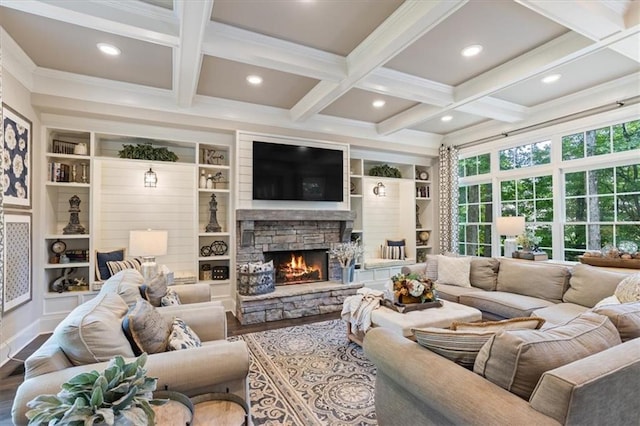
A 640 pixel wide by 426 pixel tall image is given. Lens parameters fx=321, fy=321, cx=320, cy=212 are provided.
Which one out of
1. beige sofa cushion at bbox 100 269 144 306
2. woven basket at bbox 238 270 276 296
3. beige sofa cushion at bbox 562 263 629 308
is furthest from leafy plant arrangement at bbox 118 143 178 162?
beige sofa cushion at bbox 562 263 629 308

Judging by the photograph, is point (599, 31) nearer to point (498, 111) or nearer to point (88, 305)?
Result: point (498, 111)

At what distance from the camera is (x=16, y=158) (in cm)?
325

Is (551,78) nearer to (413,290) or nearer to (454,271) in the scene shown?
(454,271)

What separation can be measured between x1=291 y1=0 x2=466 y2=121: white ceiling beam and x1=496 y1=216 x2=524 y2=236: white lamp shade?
284cm

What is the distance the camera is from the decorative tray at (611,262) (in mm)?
3250

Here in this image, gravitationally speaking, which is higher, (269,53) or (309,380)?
(269,53)

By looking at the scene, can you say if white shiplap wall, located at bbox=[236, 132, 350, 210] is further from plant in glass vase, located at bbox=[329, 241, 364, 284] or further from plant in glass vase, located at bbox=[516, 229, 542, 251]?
plant in glass vase, located at bbox=[516, 229, 542, 251]

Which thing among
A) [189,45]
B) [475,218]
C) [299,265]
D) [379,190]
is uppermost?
[189,45]

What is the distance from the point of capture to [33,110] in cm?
364

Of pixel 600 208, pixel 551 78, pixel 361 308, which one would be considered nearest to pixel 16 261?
pixel 361 308

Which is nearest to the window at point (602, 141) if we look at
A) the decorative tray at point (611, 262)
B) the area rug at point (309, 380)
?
the decorative tray at point (611, 262)

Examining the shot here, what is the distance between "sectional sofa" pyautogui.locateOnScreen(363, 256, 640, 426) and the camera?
113 cm

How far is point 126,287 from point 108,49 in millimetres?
2343

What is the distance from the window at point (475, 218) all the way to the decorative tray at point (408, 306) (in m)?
3.01
